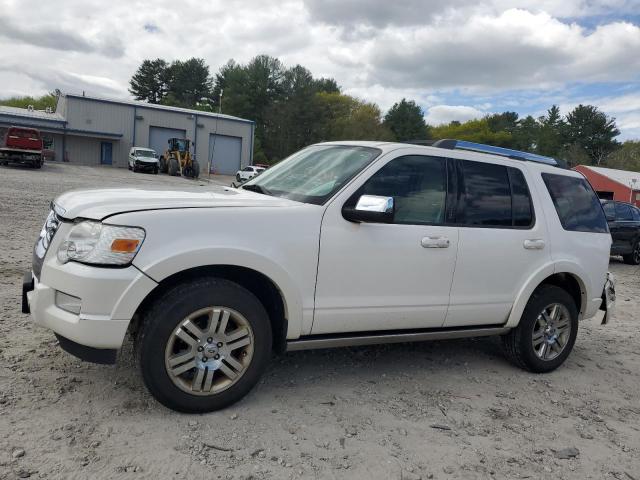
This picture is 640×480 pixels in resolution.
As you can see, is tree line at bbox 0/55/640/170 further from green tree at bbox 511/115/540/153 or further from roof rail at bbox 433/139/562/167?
roof rail at bbox 433/139/562/167

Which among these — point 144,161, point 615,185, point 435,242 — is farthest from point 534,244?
point 615,185

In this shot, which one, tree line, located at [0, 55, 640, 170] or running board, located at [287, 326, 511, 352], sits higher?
tree line, located at [0, 55, 640, 170]

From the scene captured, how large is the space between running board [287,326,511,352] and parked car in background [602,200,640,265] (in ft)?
34.0

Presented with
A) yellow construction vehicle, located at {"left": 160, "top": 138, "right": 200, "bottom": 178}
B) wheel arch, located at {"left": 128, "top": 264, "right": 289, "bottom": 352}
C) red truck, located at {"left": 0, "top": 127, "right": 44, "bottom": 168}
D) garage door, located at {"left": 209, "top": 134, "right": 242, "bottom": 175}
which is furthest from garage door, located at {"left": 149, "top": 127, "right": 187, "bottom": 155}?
wheel arch, located at {"left": 128, "top": 264, "right": 289, "bottom": 352}

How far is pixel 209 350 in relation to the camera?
10.9ft

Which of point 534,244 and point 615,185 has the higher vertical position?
point 615,185

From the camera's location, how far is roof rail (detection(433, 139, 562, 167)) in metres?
4.36

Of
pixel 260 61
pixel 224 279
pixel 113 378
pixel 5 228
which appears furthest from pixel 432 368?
pixel 260 61

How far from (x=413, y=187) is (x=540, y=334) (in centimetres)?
190

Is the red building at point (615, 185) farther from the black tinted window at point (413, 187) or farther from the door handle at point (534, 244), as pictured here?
the black tinted window at point (413, 187)

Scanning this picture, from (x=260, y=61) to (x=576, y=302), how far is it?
82.2 meters

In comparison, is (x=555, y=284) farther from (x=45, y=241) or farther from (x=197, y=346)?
(x=45, y=241)

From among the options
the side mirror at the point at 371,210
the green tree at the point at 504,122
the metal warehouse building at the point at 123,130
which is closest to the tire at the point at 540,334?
the side mirror at the point at 371,210

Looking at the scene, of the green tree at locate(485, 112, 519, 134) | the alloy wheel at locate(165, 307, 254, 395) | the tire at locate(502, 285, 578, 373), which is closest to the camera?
the alloy wheel at locate(165, 307, 254, 395)
